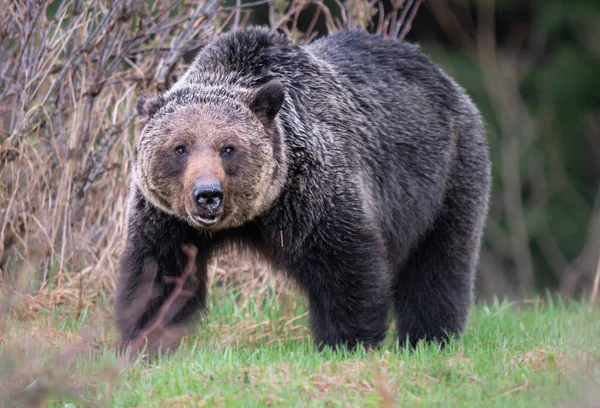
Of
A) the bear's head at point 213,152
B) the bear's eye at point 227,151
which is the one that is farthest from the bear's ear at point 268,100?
the bear's eye at point 227,151

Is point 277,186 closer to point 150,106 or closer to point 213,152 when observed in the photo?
point 213,152

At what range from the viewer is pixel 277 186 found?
19.8ft

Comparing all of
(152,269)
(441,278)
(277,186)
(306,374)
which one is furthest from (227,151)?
(441,278)

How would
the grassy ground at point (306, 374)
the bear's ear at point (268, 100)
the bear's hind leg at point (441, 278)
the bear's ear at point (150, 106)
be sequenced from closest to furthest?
1. the grassy ground at point (306, 374)
2. the bear's ear at point (268, 100)
3. the bear's ear at point (150, 106)
4. the bear's hind leg at point (441, 278)

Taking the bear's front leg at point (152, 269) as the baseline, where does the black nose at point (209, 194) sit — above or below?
above

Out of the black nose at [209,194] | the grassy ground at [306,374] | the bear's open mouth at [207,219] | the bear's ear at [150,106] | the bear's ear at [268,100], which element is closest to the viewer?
the grassy ground at [306,374]

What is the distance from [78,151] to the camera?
7.80 meters

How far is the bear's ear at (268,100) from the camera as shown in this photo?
5.99m

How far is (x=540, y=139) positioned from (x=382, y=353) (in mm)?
10937

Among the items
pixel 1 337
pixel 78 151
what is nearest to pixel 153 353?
pixel 1 337

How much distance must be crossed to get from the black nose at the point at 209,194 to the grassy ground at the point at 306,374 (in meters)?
0.84

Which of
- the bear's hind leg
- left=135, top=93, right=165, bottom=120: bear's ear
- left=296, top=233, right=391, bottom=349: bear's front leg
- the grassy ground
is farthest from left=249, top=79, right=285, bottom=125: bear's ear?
the bear's hind leg

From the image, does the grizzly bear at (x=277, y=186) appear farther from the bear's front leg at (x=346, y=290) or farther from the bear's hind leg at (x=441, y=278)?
the bear's hind leg at (x=441, y=278)

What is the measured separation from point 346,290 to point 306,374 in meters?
1.10
